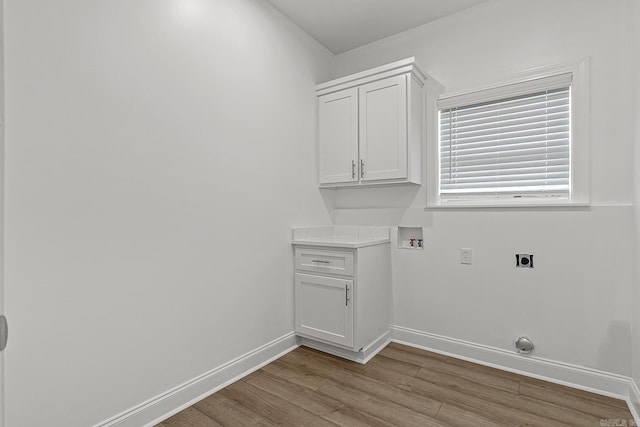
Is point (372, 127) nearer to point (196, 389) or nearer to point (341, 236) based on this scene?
point (341, 236)

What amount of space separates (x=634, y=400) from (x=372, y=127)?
235 centimetres

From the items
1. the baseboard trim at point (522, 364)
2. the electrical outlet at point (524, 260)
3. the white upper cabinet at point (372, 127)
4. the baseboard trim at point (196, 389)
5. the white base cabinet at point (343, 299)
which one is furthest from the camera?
the white upper cabinet at point (372, 127)

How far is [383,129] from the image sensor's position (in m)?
2.70

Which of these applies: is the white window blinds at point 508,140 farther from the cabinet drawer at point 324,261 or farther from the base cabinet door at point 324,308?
the base cabinet door at point 324,308

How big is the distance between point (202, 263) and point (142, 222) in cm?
45

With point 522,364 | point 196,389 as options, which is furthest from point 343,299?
point 522,364

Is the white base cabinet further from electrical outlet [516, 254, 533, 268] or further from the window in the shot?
electrical outlet [516, 254, 533, 268]

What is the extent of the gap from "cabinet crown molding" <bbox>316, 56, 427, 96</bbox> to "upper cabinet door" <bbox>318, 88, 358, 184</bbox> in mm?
52

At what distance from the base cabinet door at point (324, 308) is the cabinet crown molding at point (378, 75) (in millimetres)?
1594

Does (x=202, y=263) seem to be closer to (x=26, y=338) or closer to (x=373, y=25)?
(x=26, y=338)

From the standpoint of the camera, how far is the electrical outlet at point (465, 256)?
8.46 ft

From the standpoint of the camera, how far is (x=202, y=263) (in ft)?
Result: 6.83

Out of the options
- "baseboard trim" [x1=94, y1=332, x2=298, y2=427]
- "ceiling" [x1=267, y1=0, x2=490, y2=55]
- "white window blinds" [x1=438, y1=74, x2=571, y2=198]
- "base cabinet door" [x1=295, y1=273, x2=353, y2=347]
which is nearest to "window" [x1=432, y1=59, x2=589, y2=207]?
"white window blinds" [x1=438, y1=74, x2=571, y2=198]

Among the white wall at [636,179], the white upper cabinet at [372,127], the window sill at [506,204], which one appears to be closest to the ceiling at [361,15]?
the white upper cabinet at [372,127]
